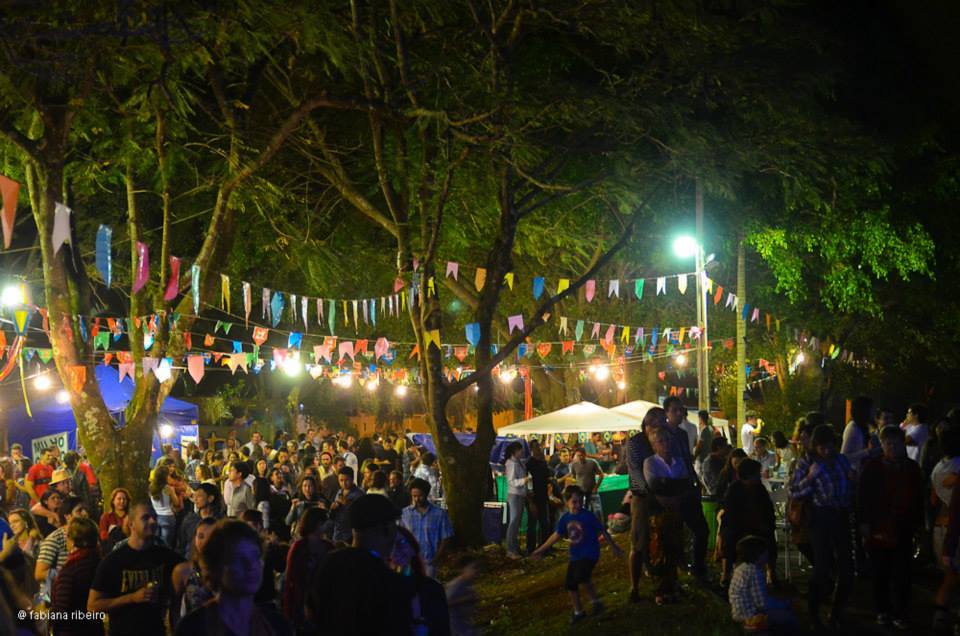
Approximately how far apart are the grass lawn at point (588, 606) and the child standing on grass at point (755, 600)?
78 cm

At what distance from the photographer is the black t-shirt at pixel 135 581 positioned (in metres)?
6.45

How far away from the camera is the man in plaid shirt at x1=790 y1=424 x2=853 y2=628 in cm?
892

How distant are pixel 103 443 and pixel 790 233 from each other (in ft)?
53.5

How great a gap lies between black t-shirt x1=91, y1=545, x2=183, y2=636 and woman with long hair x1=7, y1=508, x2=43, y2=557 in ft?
12.2

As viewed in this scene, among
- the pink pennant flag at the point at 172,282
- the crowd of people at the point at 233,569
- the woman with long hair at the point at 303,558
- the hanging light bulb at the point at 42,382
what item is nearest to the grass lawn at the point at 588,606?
the crowd of people at the point at 233,569

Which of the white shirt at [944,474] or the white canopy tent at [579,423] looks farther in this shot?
the white canopy tent at [579,423]

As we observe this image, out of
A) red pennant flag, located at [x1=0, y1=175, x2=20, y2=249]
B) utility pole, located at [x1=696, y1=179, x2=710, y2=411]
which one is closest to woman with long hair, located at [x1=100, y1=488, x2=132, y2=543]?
red pennant flag, located at [x1=0, y1=175, x2=20, y2=249]

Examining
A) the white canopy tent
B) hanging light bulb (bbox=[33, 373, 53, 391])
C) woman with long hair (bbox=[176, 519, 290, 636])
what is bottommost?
woman with long hair (bbox=[176, 519, 290, 636])

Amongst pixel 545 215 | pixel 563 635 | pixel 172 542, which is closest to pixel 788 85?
pixel 545 215

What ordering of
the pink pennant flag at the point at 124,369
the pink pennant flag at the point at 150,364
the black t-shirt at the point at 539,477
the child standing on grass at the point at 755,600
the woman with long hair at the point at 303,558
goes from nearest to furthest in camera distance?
the woman with long hair at the point at 303,558, the child standing on grass at the point at 755,600, the pink pennant flag at the point at 150,364, the black t-shirt at the point at 539,477, the pink pennant flag at the point at 124,369

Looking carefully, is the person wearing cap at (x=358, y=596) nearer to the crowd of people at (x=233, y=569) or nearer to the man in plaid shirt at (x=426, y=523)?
the crowd of people at (x=233, y=569)

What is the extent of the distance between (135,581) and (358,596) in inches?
107

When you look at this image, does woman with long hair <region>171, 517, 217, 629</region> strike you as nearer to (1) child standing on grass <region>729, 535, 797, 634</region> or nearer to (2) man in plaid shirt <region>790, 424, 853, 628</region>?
(1) child standing on grass <region>729, 535, 797, 634</region>

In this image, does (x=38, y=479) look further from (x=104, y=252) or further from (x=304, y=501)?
(x=304, y=501)
